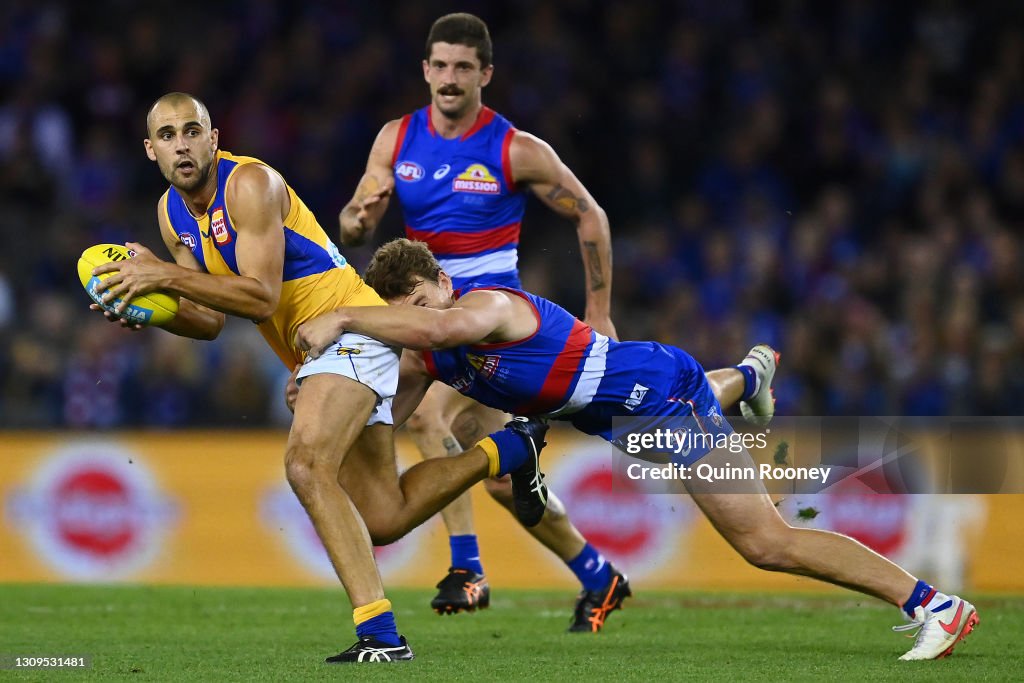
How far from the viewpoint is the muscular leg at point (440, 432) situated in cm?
805

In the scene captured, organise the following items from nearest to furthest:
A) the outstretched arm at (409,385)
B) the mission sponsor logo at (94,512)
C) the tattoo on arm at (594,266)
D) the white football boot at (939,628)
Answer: the white football boot at (939,628)
the outstretched arm at (409,385)
the tattoo on arm at (594,266)
the mission sponsor logo at (94,512)

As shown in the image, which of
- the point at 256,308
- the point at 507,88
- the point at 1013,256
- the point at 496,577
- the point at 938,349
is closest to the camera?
the point at 256,308

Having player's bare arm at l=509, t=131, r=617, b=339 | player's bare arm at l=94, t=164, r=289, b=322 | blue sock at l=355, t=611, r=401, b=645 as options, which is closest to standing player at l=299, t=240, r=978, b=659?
player's bare arm at l=94, t=164, r=289, b=322

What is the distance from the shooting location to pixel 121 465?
423 inches

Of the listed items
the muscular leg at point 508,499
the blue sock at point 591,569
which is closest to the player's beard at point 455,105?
the muscular leg at point 508,499

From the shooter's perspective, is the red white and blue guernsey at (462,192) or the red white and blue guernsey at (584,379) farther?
the red white and blue guernsey at (462,192)

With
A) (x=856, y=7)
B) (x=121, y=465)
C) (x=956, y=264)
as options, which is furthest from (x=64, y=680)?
(x=856, y=7)

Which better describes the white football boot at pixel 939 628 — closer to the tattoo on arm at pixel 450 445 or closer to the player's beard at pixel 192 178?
the tattoo on arm at pixel 450 445

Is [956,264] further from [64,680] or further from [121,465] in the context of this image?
[64,680]

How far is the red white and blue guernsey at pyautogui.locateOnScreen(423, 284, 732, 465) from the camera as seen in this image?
6.60m

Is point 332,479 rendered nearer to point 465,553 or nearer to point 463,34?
point 465,553

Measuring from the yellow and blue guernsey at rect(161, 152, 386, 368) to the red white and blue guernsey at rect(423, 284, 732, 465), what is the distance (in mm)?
525

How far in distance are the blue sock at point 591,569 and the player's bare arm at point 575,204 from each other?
45.6 inches

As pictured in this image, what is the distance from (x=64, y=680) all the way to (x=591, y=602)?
9.91 feet
